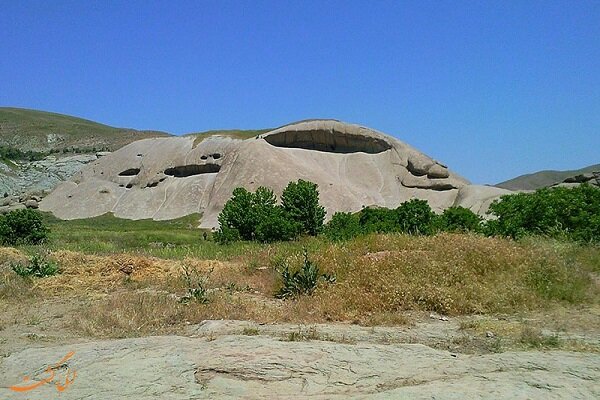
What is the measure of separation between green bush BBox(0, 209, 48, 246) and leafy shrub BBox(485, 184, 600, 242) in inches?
741

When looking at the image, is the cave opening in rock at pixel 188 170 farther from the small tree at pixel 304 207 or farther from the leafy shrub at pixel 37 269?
the leafy shrub at pixel 37 269

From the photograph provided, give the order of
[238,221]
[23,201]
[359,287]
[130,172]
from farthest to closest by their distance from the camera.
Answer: [130,172]
[23,201]
[238,221]
[359,287]

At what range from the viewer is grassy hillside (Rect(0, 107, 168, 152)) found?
94.6m

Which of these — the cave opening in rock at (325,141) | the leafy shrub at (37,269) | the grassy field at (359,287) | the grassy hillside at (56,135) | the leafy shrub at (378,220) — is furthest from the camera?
the grassy hillside at (56,135)

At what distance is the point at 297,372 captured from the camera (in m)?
4.71

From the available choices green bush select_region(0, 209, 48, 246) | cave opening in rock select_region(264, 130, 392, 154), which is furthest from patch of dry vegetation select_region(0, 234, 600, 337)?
cave opening in rock select_region(264, 130, 392, 154)

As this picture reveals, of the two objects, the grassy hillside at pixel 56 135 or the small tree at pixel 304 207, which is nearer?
the small tree at pixel 304 207

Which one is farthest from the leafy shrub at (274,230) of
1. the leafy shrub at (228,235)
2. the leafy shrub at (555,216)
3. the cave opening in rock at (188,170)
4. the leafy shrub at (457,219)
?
the cave opening in rock at (188,170)

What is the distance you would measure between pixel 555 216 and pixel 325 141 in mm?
40906

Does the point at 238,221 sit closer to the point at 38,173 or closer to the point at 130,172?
the point at 130,172

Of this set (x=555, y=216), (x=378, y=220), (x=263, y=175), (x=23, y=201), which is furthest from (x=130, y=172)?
(x=555, y=216)

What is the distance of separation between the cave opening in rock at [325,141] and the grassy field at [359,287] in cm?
4341

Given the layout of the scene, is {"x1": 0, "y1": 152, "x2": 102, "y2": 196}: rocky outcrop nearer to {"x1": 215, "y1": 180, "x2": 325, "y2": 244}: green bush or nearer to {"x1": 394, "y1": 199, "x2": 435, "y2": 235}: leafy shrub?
{"x1": 215, "y1": 180, "x2": 325, "y2": 244}: green bush

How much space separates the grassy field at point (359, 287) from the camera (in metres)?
7.33
